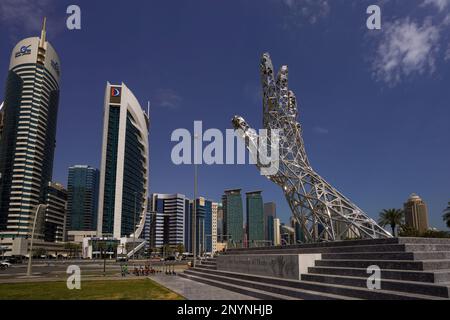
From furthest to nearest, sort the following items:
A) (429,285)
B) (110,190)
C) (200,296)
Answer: (110,190)
(200,296)
(429,285)

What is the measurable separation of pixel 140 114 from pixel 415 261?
145m

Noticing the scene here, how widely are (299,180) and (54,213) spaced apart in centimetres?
16490

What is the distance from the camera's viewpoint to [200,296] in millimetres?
15898

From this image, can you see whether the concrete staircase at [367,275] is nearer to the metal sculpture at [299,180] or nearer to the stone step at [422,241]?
the stone step at [422,241]

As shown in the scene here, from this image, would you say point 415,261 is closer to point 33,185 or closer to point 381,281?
point 381,281

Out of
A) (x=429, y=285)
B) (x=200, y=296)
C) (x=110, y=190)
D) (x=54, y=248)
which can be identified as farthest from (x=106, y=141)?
(x=429, y=285)

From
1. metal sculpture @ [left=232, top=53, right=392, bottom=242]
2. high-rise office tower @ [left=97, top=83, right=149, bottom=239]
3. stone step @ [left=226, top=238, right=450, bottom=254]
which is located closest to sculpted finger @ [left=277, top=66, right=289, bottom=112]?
metal sculpture @ [left=232, top=53, right=392, bottom=242]

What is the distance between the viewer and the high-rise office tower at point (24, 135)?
12594 centimetres

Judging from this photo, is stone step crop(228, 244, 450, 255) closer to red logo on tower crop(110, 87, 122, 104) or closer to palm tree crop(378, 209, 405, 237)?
palm tree crop(378, 209, 405, 237)

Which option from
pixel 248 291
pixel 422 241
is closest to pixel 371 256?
pixel 422 241

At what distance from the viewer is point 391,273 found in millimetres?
11859

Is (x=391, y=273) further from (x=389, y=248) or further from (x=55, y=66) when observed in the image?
(x=55, y=66)

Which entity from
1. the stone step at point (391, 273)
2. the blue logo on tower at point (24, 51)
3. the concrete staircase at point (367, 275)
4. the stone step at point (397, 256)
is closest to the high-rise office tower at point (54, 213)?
the blue logo on tower at point (24, 51)
